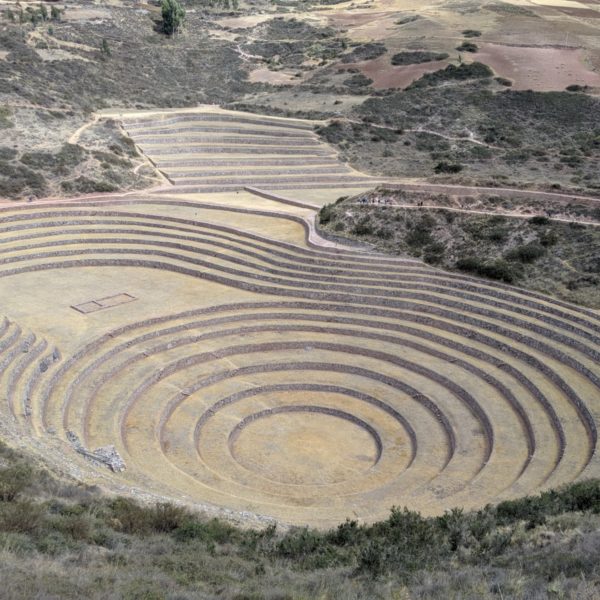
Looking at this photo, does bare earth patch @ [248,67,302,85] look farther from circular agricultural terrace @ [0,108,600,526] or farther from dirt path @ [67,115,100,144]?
circular agricultural terrace @ [0,108,600,526]

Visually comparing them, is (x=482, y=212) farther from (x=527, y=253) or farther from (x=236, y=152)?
(x=236, y=152)

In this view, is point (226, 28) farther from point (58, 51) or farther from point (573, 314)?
point (573, 314)

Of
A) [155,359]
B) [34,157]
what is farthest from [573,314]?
[34,157]

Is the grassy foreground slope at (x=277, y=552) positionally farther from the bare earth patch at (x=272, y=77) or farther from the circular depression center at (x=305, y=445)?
the bare earth patch at (x=272, y=77)

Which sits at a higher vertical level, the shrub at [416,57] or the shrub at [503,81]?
the shrub at [416,57]

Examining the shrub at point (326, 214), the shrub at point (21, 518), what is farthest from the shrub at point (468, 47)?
the shrub at point (21, 518)

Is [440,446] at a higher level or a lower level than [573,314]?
lower

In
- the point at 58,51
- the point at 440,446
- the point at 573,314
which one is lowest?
the point at 440,446

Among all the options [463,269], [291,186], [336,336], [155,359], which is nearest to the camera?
[155,359]
